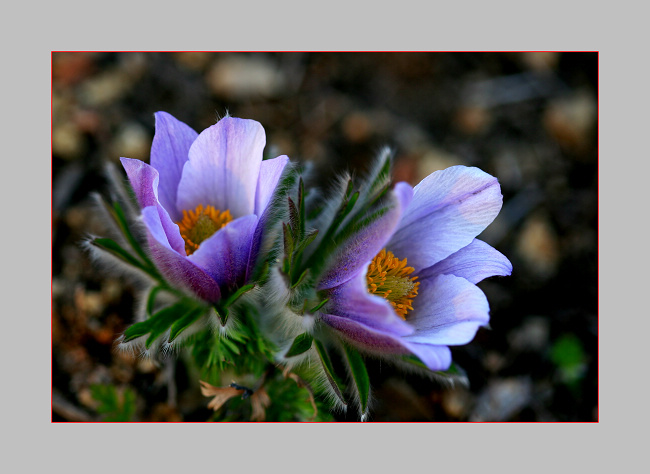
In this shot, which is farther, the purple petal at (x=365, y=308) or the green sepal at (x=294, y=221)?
the green sepal at (x=294, y=221)

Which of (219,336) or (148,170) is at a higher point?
(148,170)

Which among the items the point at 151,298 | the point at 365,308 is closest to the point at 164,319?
the point at 151,298

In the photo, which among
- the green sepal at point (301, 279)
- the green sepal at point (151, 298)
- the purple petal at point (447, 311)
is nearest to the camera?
the purple petal at point (447, 311)

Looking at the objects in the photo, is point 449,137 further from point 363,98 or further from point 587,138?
point 587,138

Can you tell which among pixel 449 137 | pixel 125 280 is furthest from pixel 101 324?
pixel 449 137

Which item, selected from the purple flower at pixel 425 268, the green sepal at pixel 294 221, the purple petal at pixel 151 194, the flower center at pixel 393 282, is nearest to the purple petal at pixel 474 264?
the purple flower at pixel 425 268

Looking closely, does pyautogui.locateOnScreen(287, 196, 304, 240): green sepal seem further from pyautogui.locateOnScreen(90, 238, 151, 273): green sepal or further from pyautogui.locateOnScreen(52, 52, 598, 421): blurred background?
pyautogui.locateOnScreen(52, 52, 598, 421): blurred background

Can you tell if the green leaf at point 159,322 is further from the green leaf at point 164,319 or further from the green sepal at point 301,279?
the green sepal at point 301,279
